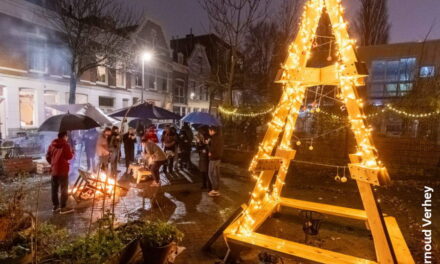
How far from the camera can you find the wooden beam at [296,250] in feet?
12.1

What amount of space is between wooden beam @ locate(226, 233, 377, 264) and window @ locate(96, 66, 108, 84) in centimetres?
2216

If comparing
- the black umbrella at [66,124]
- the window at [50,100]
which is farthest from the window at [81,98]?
the black umbrella at [66,124]

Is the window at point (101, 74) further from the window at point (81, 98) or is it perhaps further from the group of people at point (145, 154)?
the group of people at point (145, 154)

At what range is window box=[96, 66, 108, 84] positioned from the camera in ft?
74.9

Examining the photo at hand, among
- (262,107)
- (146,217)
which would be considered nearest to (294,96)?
(146,217)

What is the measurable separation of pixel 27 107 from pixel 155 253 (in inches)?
738

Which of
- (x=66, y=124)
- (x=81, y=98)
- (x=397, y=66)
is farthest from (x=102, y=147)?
(x=397, y=66)

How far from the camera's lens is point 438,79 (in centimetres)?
1215

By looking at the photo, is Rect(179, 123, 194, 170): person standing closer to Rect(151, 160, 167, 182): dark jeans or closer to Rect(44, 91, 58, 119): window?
Rect(151, 160, 167, 182): dark jeans

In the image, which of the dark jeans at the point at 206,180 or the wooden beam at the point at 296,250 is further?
the dark jeans at the point at 206,180

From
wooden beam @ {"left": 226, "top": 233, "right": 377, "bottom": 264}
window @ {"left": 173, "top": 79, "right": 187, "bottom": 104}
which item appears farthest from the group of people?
window @ {"left": 173, "top": 79, "right": 187, "bottom": 104}

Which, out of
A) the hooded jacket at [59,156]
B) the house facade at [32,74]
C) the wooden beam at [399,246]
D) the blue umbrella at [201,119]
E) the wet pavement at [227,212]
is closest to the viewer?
the wooden beam at [399,246]

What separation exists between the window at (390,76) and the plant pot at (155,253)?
60.5ft

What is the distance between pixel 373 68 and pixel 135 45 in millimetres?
19425
